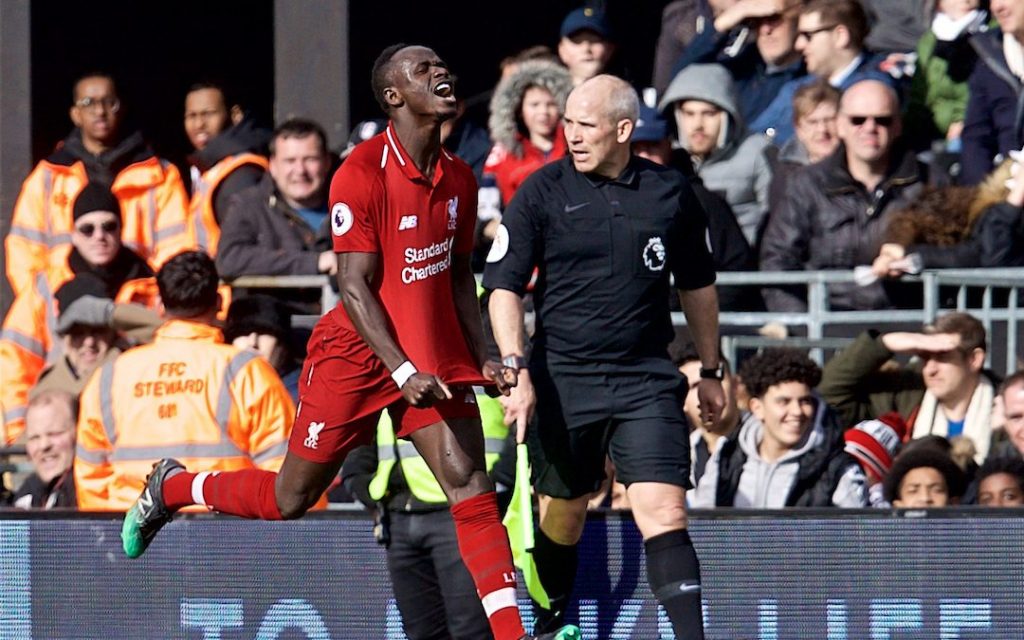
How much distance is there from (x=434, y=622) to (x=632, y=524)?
828mm

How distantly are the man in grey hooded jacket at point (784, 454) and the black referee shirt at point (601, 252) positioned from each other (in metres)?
1.15

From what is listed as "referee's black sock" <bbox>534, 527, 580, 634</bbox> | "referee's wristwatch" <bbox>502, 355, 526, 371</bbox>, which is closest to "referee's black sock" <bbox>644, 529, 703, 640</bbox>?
"referee's black sock" <bbox>534, 527, 580, 634</bbox>

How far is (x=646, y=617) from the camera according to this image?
7246mm

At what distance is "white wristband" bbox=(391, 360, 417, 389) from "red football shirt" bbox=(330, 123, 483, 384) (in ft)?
0.72

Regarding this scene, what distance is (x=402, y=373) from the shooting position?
20.4 ft

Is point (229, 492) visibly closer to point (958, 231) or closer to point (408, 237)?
point (408, 237)

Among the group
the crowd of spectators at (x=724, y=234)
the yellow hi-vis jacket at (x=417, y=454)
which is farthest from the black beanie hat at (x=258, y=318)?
the yellow hi-vis jacket at (x=417, y=454)

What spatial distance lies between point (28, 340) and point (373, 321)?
481 centimetres

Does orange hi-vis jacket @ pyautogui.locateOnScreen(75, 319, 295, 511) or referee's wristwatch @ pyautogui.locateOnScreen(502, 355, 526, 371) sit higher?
referee's wristwatch @ pyautogui.locateOnScreen(502, 355, 526, 371)

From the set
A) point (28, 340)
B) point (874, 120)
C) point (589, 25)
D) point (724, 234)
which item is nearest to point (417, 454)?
point (724, 234)

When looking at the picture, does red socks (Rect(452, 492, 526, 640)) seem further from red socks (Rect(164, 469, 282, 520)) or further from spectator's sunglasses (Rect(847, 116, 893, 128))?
spectator's sunglasses (Rect(847, 116, 893, 128))

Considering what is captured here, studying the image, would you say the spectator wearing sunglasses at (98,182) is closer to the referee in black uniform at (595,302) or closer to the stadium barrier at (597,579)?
the stadium barrier at (597,579)

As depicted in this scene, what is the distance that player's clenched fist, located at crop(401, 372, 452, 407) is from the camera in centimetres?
615

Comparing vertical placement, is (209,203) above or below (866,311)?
above
